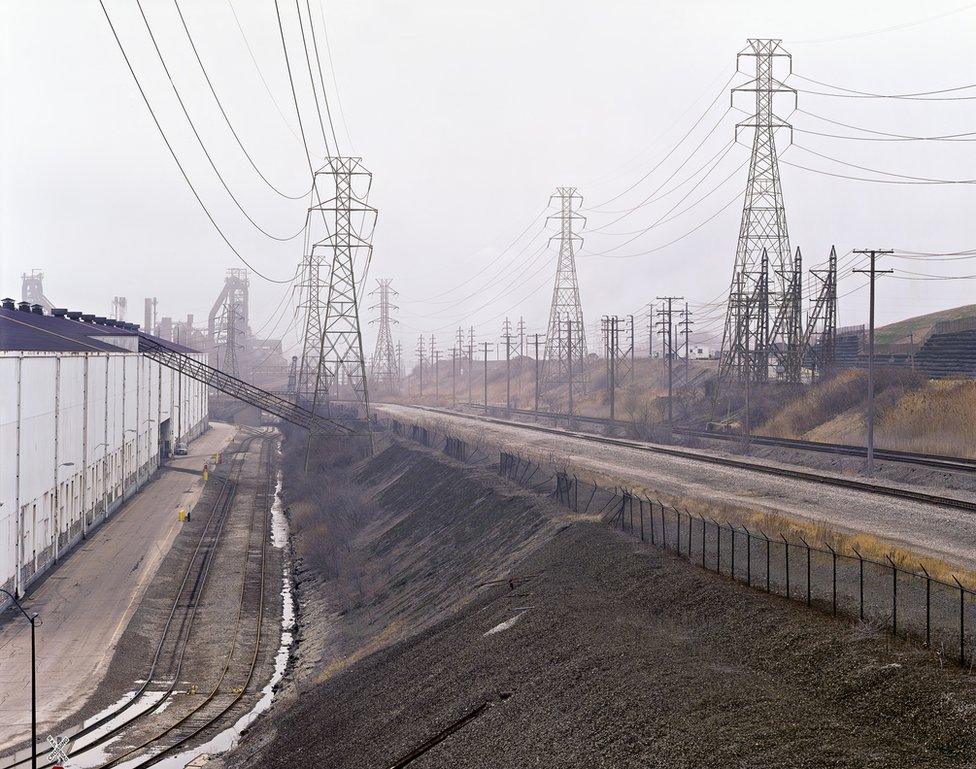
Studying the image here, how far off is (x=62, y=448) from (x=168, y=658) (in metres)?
14.3

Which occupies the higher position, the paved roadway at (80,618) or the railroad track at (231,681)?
the paved roadway at (80,618)

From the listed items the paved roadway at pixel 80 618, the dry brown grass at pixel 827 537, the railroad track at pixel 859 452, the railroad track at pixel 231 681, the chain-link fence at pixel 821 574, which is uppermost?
the railroad track at pixel 859 452

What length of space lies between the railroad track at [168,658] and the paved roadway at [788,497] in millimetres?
16392

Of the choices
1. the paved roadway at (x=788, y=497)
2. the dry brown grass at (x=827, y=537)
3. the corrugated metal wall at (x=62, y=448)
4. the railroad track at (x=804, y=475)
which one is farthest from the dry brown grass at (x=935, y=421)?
the corrugated metal wall at (x=62, y=448)

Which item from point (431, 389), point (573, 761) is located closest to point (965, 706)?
point (573, 761)

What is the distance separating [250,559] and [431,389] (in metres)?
144

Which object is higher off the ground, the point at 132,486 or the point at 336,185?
the point at 336,185

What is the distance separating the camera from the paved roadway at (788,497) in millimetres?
24000

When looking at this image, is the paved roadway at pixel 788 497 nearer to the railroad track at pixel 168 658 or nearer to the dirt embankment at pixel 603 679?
the dirt embankment at pixel 603 679

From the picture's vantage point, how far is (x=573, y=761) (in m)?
15.8

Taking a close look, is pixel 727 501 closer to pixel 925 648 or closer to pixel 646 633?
pixel 646 633

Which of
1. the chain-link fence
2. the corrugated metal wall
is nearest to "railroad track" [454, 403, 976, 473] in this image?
the chain-link fence

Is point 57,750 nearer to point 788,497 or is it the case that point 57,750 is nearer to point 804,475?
point 788,497

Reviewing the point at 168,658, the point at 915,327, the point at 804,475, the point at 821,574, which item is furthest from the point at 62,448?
the point at 915,327
